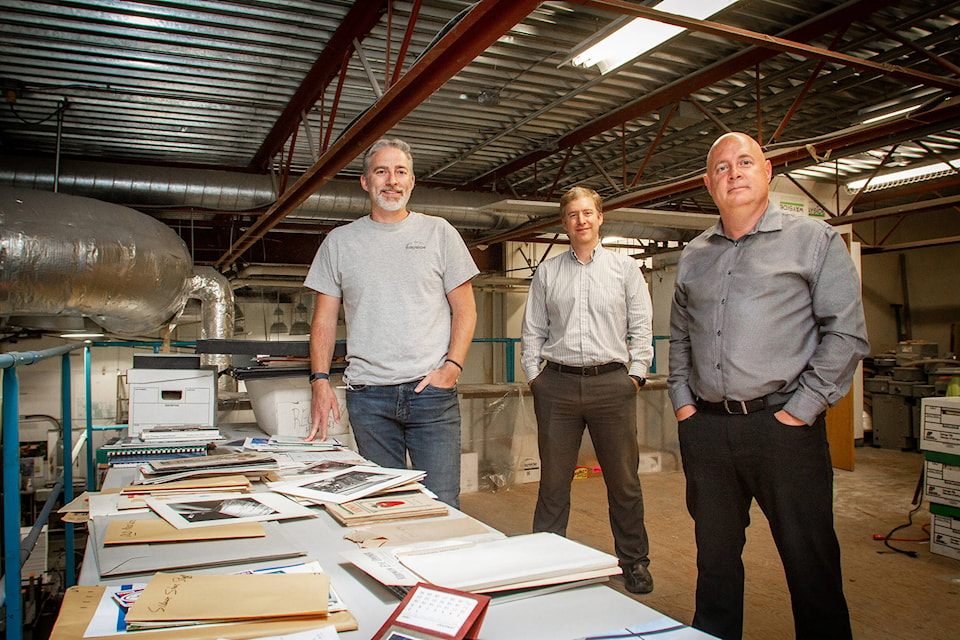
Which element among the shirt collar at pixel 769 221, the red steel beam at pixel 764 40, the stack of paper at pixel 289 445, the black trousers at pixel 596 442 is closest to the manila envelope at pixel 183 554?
the stack of paper at pixel 289 445

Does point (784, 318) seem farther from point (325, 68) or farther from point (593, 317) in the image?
point (325, 68)

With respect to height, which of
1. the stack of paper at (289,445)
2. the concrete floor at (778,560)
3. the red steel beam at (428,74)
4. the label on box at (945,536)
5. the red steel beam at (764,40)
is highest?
the red steel beam at (764,40)

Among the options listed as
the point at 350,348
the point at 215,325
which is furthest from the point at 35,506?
the point at 350,348

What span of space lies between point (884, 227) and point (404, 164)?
1001 cm

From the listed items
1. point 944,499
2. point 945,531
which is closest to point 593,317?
point 944,499

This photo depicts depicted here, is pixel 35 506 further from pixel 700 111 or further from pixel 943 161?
pixel 943 161

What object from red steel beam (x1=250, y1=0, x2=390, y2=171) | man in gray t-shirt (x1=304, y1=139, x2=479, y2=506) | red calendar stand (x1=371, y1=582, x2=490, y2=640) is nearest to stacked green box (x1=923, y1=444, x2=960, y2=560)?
man in gray t-shirt (x1=304, y1=139, x2=479, y2=506)

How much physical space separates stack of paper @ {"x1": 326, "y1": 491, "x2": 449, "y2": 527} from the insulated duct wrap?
3.12 metres

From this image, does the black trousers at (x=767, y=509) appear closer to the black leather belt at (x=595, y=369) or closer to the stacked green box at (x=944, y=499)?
the black leather belt at (x=595, y=369)

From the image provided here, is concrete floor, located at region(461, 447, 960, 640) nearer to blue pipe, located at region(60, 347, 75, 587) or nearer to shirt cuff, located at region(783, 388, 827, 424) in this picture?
shirt cuff, located at region(783, 388, 827, 424)

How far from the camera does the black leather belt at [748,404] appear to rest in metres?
1.58

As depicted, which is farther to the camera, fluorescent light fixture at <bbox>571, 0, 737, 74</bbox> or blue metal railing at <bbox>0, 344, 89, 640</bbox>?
fluorescent light fixture at <bbox>571, 0, 737, 74</bbox>

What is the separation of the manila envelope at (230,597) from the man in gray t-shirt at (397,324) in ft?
3.17

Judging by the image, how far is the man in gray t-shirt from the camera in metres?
1.83
